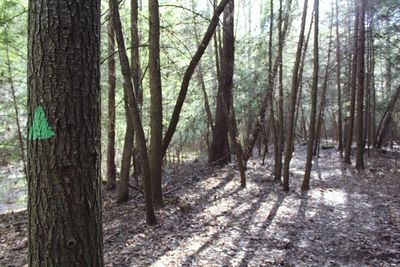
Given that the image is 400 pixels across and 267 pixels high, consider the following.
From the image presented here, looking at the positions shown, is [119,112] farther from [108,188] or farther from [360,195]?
[360,195]

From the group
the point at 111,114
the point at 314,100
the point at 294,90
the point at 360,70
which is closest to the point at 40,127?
the point at 111,114

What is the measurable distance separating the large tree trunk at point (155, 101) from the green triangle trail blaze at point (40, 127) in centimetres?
467

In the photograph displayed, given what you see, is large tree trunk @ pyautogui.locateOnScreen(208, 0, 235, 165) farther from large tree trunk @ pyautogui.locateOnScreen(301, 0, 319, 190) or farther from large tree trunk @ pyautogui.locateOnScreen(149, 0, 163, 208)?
large tree trunk @ pyautogui.locateOnScreen(149, 0, 163, 208)

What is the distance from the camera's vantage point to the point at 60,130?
1.73m

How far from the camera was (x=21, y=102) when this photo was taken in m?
10.7

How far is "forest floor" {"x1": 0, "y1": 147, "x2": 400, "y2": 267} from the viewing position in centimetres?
487

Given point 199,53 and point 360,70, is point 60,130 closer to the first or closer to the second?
point 199,53

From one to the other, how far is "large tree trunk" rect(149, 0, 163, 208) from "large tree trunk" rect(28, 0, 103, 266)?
4560mm

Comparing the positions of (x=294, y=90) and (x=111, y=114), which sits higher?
(x=294, y=90)

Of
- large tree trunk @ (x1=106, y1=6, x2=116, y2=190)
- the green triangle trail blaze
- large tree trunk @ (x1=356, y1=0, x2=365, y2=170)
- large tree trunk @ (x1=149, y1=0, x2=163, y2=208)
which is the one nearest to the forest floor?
large tree trunk @ (x1=149, y1=0, x2=163, y2=208)

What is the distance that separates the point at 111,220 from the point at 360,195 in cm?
631

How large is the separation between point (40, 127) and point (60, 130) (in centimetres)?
11

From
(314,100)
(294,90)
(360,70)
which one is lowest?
(314,100)

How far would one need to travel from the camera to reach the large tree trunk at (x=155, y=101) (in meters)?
6.23
